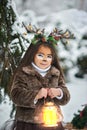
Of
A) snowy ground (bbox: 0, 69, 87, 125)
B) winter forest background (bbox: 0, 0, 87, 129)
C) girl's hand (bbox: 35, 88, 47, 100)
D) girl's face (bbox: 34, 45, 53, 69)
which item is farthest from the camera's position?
winter forest background (bbox: 0, 0, 87, 129)

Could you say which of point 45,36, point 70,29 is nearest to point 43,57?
point 45,36

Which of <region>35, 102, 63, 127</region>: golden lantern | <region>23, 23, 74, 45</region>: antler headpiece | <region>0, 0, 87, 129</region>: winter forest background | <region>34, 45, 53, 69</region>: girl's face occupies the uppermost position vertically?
<region>23, 23, 74, 45</region>: antler headpiece

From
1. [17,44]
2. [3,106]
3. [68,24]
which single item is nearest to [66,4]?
[68,24]

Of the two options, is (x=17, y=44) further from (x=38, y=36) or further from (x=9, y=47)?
(x=38, y=36)

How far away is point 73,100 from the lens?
4758mm

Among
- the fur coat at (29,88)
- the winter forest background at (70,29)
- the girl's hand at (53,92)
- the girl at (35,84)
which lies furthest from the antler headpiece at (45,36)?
the winter forest background at (70,29)

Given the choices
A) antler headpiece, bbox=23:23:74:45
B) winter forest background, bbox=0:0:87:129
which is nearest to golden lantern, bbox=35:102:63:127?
antler headpiece, bbox=23:23:74:45

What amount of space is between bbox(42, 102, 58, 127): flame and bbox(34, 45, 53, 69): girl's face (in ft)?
0.80

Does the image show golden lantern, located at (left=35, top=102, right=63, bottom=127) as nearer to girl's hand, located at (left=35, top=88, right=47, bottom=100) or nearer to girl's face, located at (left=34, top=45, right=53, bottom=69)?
girl's hand, located at (left=35, top=88, right=47, bottom=100)

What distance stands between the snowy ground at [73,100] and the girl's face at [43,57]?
164 centimetres

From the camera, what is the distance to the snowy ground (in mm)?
3826

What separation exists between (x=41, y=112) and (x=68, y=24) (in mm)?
3780

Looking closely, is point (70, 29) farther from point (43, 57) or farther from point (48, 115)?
point (48, 115)

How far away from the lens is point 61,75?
7.17 ft
